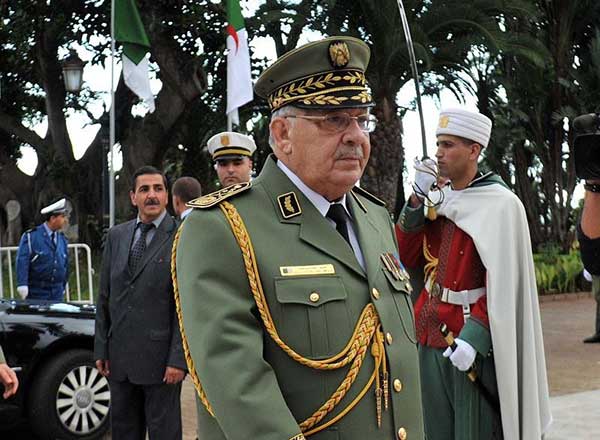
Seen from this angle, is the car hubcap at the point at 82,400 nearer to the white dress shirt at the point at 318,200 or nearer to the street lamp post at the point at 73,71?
the white dress shirt at the point at 318,200

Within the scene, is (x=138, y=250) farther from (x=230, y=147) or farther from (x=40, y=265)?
(x=40, y=265)

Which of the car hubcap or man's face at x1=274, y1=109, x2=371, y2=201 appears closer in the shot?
man's face at x1=274, y1=109, x2=371, y2=201

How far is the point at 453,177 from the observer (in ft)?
16.4

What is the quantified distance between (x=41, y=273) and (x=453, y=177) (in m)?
6.68

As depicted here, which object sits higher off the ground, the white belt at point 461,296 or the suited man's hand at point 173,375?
the white belt at point 461,296

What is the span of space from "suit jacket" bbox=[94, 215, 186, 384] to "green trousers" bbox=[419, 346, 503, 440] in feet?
4.63

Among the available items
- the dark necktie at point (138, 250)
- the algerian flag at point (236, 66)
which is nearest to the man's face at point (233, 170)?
the dark necktie at point (138, 250)

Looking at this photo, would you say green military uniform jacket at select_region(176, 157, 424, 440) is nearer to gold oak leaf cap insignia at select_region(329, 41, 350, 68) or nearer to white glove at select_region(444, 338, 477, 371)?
gold oak leaf cap insignia at select_region(329, 41, 350, 68)

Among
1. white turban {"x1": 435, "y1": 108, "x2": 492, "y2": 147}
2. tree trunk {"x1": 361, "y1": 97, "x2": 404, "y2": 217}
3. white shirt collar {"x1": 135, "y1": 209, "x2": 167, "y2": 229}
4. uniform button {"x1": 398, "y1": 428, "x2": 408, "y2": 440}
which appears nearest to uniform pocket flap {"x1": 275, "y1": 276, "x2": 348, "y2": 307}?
uniform button {"x1": 398, "y1": 428, "x2": 408, "y2": 440}

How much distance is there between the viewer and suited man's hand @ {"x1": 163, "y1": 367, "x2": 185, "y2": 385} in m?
5.30

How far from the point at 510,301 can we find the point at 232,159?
1.85 m

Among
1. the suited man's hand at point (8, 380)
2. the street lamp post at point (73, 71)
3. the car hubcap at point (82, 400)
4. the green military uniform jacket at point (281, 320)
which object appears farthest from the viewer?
the street lamp post at point (73, 71)

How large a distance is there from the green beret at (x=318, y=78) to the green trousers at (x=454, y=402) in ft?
7.30

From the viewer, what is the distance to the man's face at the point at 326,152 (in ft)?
9.14
